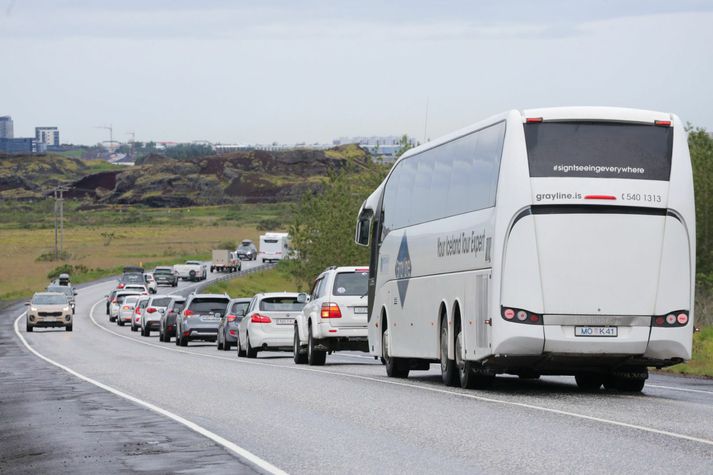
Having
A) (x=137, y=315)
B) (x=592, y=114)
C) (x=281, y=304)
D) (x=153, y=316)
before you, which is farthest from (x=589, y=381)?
(x=137, y=315)

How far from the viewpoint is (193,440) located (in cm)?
1349

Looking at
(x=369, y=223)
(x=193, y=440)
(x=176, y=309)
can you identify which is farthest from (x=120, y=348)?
(x=193, y=440)

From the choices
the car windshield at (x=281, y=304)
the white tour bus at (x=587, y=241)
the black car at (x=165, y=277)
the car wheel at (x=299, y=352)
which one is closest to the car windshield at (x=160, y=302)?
the car windshield at (x=281, y=304)

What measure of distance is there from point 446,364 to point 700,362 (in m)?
8.04

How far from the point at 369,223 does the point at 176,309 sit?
22.5 metres

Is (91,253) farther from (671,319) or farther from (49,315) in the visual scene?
(671,319)

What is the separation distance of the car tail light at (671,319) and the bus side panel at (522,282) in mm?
1493

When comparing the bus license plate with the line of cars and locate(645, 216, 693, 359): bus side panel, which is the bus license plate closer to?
locate(645, 216, 693, 359): bus side panel

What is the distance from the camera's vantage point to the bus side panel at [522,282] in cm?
1836

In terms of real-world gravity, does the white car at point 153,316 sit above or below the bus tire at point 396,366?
below

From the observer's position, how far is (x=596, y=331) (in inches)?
724

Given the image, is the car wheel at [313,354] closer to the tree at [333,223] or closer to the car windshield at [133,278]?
the tree at [333,223]

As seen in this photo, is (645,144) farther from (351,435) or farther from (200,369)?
(200,369)

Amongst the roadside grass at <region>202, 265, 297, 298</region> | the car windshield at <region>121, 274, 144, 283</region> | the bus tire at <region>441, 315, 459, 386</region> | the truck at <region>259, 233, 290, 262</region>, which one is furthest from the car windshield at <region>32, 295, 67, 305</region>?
the truck at <region>259, 233, 290, 262</region>
